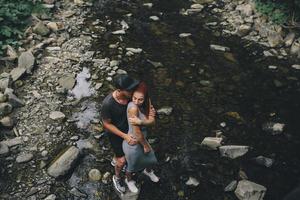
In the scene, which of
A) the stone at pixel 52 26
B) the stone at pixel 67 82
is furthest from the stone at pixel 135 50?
the stone at pixel 52 26

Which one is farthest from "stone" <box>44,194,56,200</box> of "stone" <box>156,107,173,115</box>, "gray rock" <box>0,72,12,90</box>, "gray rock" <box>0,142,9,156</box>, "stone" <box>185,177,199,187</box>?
"gray rock" <box>0,72,12,90</box>

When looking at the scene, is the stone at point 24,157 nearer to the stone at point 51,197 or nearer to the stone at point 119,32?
the stone at point 51,197

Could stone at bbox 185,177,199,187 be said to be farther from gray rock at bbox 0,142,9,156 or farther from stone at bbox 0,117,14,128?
stone at bbox 0,117,14,128

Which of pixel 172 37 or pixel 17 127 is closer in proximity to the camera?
pixel 17 127

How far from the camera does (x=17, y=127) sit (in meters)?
7.26

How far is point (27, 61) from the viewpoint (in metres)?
8.66

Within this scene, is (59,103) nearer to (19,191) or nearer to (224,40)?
(19,191)

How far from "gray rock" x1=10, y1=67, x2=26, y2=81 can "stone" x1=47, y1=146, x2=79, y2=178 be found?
8.32 feet

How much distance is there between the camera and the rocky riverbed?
6.45 m

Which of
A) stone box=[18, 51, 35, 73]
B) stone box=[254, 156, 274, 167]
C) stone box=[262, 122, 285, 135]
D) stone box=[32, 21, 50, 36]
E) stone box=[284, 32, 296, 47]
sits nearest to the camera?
stone box=[254, 156, 274, 167]

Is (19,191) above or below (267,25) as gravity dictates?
below

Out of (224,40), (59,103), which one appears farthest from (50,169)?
(224,40)

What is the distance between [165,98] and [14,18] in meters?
4.32

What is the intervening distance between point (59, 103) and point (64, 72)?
1.10 meters
